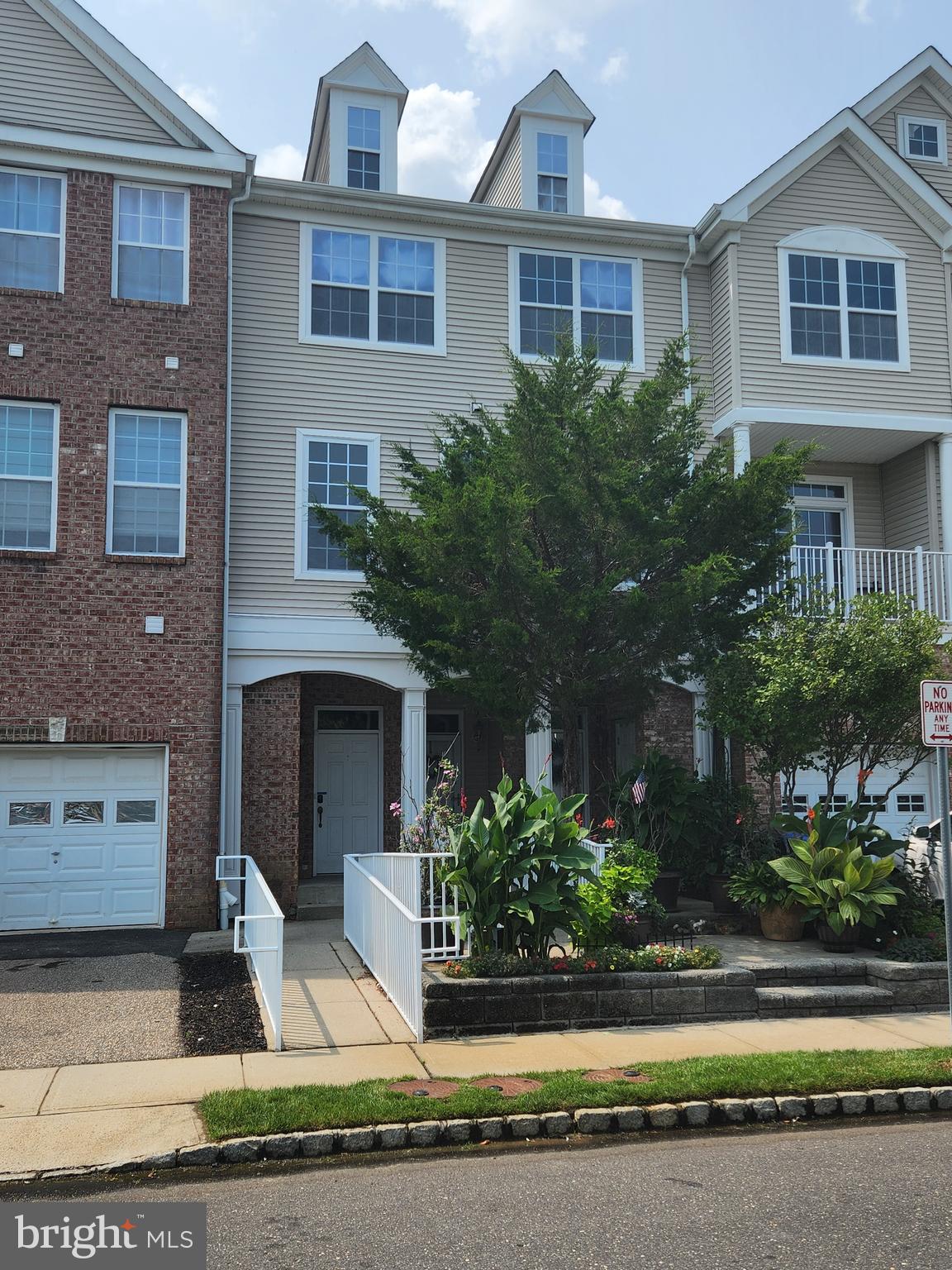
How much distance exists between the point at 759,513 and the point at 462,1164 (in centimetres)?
868

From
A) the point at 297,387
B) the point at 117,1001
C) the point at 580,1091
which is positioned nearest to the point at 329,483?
the point at 297,387

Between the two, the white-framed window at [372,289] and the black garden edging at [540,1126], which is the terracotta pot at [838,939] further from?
the white-framed window at [372,289]

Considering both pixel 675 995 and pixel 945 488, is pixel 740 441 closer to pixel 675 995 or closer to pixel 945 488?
pixel 945 488

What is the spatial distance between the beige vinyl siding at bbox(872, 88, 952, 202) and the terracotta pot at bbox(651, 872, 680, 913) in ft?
44.4

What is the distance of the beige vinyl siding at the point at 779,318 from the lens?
1700cm

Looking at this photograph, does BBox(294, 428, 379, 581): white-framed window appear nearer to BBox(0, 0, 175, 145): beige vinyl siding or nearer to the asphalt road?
BBox(0, 0, 175, 145): beige vinyl siding

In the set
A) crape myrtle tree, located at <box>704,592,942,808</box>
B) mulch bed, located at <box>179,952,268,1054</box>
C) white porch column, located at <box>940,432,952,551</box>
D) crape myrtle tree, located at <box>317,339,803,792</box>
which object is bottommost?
mulch bed, located at <box>179,952,268,1054</box>

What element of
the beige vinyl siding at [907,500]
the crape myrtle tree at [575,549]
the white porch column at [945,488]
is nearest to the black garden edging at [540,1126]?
the crape myrtle tree at [575,549]

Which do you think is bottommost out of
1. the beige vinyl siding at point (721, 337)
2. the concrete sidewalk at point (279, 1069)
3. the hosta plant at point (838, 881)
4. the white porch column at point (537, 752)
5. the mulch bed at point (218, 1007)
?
the concrete sidewalk at point (279, 1069)

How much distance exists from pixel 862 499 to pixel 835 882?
9.46 meters

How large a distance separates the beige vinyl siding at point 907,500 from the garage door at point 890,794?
361 centimetres

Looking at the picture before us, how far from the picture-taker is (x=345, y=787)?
18484 millimetres

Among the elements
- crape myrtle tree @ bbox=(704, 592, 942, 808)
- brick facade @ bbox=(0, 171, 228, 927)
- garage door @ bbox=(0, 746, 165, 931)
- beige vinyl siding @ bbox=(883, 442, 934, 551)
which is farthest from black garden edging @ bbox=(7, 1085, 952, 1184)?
beige vinyl siding @ bbox=(883, 442, 934, 551)

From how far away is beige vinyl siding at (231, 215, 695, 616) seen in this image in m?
15.7
